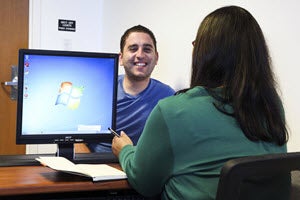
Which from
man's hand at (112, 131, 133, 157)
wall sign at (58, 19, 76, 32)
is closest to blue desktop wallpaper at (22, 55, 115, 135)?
man's hand at (112, 131, 133, 157)

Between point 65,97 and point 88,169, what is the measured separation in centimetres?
31

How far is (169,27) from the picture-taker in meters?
2.43

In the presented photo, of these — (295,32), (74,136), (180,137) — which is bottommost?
(74,136)

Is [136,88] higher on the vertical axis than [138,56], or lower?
lower

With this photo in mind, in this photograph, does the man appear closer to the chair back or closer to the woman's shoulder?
the woman's shoulder

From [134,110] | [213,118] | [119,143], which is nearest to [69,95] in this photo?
[119,143]

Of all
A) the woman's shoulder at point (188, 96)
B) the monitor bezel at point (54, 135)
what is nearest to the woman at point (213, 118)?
the woman's shoulder at point (188, 96)

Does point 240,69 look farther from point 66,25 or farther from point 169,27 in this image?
point 66,25

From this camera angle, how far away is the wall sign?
341 cm

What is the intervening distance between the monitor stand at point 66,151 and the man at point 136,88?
0.28 m

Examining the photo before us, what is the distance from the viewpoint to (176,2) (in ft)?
7.75

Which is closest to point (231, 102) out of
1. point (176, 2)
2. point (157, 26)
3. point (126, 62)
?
point (126, 62)

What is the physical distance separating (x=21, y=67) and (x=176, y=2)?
48.9 inches

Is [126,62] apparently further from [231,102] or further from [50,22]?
[50,22]
